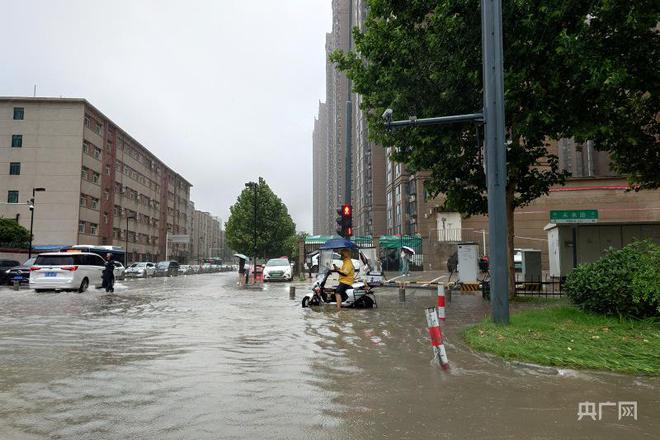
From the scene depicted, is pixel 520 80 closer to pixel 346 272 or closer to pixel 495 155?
pixel 495 155

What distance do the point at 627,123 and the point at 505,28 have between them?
13.9 ft

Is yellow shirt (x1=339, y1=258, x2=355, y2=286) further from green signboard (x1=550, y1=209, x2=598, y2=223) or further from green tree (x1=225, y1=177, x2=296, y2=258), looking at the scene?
green tree (x1=225, y1=177, x2=296, y2=258)

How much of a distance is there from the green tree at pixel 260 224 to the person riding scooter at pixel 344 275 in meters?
48.1

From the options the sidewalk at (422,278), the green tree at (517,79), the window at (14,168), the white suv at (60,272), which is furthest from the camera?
the window at (14,168)

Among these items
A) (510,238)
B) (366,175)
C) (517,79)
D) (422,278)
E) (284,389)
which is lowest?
(284,389)

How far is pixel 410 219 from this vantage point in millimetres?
65125

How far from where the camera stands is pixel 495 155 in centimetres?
967

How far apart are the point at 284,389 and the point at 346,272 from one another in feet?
27.2

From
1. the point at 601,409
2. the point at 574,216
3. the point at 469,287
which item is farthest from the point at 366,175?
the point at 601,409

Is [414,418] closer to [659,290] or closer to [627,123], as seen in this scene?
[659,290]

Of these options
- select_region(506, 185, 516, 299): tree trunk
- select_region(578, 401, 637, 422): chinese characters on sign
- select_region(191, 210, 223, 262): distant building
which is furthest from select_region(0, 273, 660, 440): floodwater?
select_region(191, 210, 223, 262): distant building

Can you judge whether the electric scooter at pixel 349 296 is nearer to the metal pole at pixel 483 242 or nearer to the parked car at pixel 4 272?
the parked car at pixel 4 272

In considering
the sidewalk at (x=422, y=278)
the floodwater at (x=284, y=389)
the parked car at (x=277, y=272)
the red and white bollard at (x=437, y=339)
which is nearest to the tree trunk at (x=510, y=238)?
the floodwater at (x=284, y=389)

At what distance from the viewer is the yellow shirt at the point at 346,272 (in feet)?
44.8
